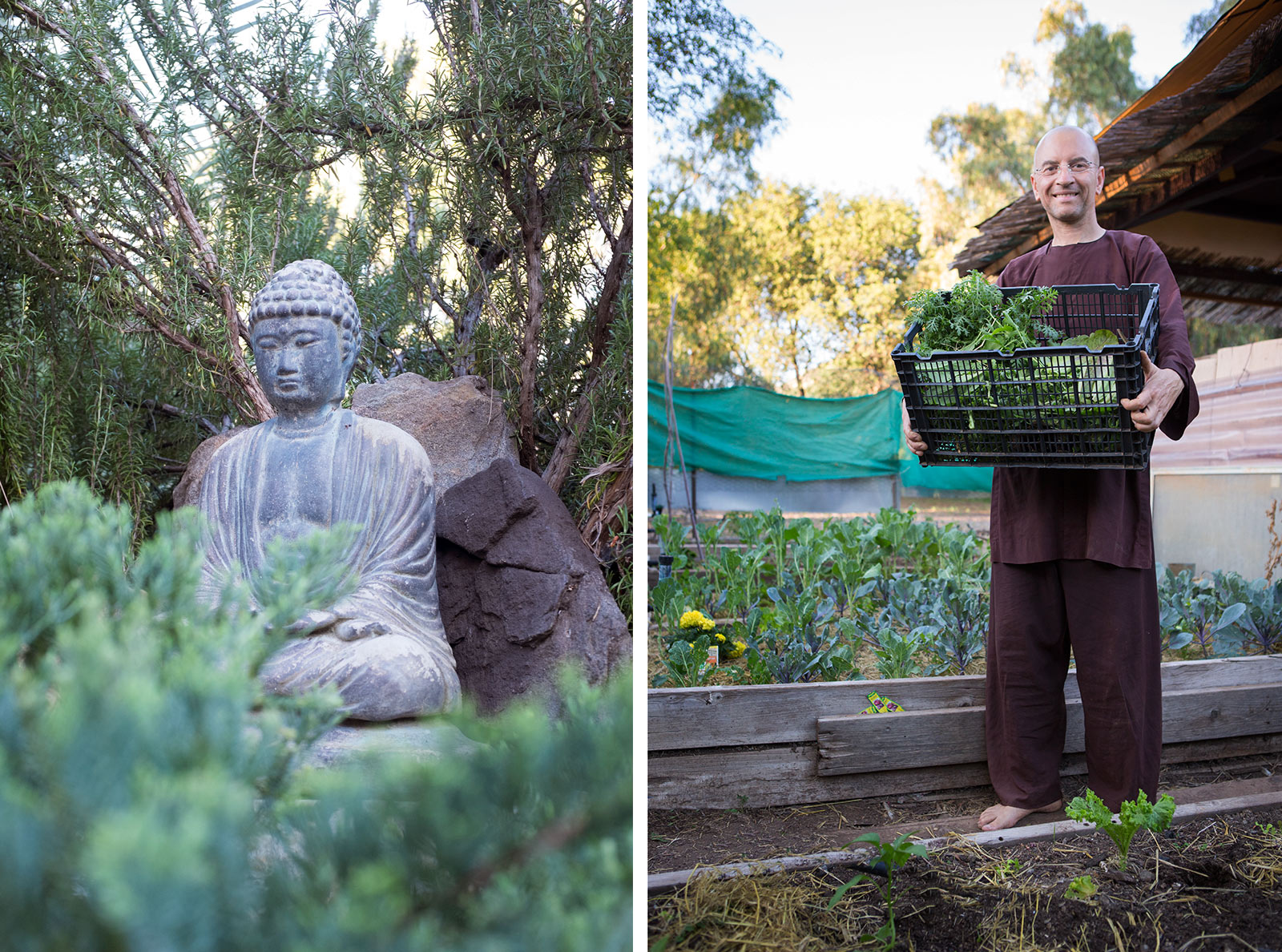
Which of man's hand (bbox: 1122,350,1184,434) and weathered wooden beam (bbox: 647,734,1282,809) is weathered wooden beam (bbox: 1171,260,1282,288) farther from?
man's hand (bbox: 1122,350,1184,434)

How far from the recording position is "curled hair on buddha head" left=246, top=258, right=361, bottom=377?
2197 millimetres

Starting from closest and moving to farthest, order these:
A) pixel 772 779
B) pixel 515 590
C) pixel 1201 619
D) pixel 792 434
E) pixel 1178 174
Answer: pixel 772 779, pixel 515 590, pixel 1201 619, pixel 1178 174, pixel 792 434

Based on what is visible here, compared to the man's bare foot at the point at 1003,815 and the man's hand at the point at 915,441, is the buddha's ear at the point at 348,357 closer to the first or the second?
the man's hand at the point at 915,441

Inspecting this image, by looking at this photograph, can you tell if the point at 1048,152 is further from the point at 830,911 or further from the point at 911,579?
the point at 911,579

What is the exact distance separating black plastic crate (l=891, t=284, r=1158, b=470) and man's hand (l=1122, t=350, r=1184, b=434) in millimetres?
20

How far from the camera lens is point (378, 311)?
11.6 feet

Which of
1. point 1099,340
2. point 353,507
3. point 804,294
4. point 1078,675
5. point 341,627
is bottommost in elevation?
point 1078,675

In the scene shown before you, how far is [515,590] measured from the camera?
2.54m

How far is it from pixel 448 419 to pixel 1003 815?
209 centimetres

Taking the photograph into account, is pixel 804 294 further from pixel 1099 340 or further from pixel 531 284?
pixel 1099 340

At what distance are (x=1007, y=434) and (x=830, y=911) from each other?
99cm

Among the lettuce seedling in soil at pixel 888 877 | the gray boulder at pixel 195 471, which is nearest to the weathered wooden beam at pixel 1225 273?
the lettuce seedling in soil at pixel 888 877

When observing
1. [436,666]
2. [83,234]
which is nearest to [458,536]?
[436,666]

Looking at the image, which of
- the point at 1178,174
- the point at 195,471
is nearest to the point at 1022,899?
the point at 195,471
